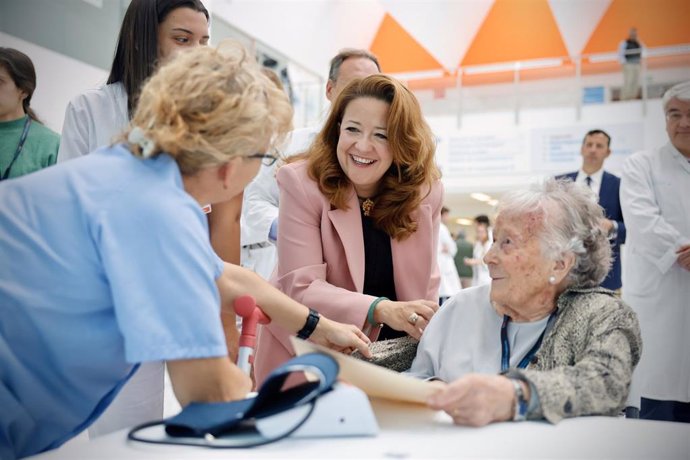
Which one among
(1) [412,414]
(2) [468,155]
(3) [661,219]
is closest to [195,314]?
(1) [412,414]


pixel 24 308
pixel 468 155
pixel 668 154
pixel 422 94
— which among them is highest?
pixel 422 94

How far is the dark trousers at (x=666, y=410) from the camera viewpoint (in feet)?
10.2

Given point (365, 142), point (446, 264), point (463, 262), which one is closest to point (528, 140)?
point (463, 262)

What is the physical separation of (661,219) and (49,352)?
303 cm

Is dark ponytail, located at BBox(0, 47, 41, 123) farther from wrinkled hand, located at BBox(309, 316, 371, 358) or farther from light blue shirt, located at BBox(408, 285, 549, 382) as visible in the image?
light blue shirt, located at BBox(408, 285, 549, 382)

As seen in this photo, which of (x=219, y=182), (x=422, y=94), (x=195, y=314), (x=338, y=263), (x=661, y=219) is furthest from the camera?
(x=422, y=94)

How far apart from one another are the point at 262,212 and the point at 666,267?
6.51ft

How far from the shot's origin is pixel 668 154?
3254 mm

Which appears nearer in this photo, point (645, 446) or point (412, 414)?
point (645, 446)

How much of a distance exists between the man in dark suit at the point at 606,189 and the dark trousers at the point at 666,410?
2.18ft

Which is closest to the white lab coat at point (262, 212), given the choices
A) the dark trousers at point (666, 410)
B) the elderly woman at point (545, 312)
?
the elderly woman at point (545, 312)

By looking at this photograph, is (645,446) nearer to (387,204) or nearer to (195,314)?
(195,314)

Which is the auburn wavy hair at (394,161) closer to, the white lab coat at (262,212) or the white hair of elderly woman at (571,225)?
the white hair of elderly woman at (571,225)

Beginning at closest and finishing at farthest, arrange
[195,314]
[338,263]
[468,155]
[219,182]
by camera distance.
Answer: [195,314], [219,182], [338,263], [468,155]
